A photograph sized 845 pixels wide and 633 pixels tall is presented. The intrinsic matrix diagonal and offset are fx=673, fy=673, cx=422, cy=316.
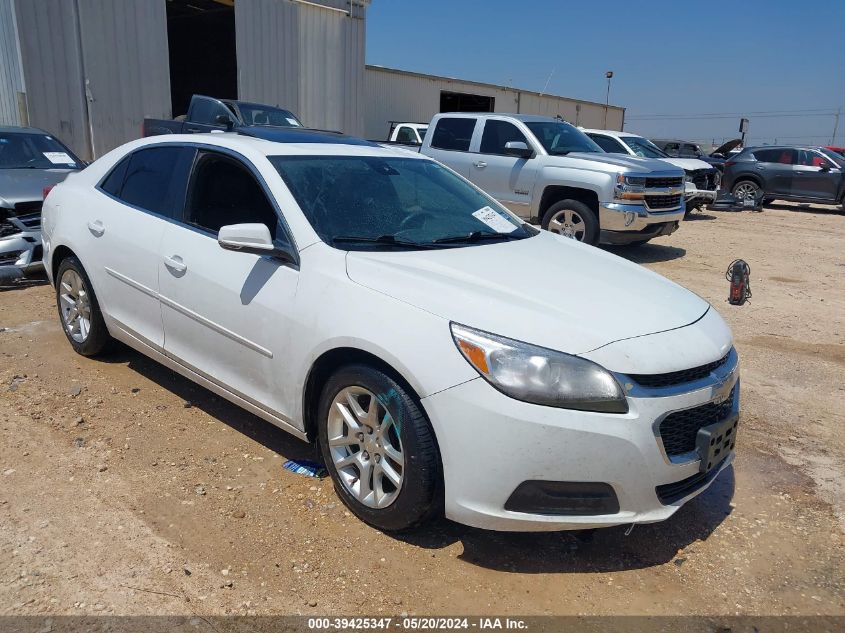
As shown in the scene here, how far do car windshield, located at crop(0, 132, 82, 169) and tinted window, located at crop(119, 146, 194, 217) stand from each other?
4.54 m

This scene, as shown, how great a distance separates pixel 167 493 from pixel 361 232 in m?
1.56

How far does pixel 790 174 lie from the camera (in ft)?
56.5

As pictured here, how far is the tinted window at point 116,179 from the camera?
439cm

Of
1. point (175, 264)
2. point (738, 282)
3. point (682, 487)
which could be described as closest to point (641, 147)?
point (738, 282)

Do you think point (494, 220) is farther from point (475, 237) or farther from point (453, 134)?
point (453, 134)

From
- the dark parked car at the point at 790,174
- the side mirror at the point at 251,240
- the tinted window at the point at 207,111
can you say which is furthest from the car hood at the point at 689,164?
the side mirror at the point at 251,240

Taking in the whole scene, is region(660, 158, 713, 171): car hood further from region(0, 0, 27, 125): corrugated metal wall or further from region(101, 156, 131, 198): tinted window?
region(0, 0, 27, 125): corrugated metal wall

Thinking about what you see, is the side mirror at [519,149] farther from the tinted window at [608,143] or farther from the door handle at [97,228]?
the door handle at [97,228]

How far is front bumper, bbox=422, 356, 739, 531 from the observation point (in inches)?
96.7

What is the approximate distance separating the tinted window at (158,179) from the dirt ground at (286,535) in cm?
121

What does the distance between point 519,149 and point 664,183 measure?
6.87 feet

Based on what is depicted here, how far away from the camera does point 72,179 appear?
4.85m

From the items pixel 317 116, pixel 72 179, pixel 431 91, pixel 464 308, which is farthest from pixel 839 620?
pixel 431 91

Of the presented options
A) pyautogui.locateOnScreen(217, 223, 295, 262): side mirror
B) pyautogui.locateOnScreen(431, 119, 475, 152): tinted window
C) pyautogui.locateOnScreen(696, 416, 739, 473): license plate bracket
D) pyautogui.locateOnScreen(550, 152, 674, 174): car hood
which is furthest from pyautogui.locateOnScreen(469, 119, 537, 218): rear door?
pyautogui.locateOnScreen(696, 416, 739, 473): license plate bracket
